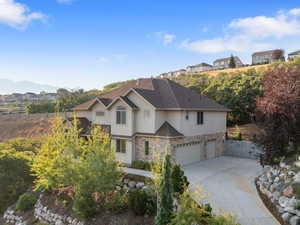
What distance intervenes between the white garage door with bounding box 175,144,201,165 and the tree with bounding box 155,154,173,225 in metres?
8.69

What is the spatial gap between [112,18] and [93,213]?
16.9m

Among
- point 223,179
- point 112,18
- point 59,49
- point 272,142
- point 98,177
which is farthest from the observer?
point 59,49

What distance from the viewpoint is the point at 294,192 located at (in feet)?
34.4

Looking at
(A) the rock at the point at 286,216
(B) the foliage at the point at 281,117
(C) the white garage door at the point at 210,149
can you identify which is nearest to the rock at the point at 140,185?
(A) the rock at the point at 286,216

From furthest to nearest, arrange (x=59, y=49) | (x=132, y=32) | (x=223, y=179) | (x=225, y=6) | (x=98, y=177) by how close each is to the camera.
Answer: (x=59, y=49), (x=132, y=32), (x=225, y=6), (x=223, y=179), (x=98, y=177)

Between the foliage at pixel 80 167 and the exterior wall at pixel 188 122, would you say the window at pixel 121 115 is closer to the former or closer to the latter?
the exterior wall at pixel 188 122

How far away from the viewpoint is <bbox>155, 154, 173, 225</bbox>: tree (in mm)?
9719

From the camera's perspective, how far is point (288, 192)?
10.7 m

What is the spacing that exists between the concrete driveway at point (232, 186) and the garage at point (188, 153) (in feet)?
2.00

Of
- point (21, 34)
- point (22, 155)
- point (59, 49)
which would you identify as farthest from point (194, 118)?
point (21, 34)

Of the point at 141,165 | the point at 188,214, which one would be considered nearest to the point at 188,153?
the point at 141,165

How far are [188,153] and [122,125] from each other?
6.47 m

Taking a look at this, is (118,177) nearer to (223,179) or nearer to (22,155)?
(223,179)

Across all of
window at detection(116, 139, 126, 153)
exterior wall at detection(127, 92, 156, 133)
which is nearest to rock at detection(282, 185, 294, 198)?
exterior wall at detection(127, 92, 156, 133)
